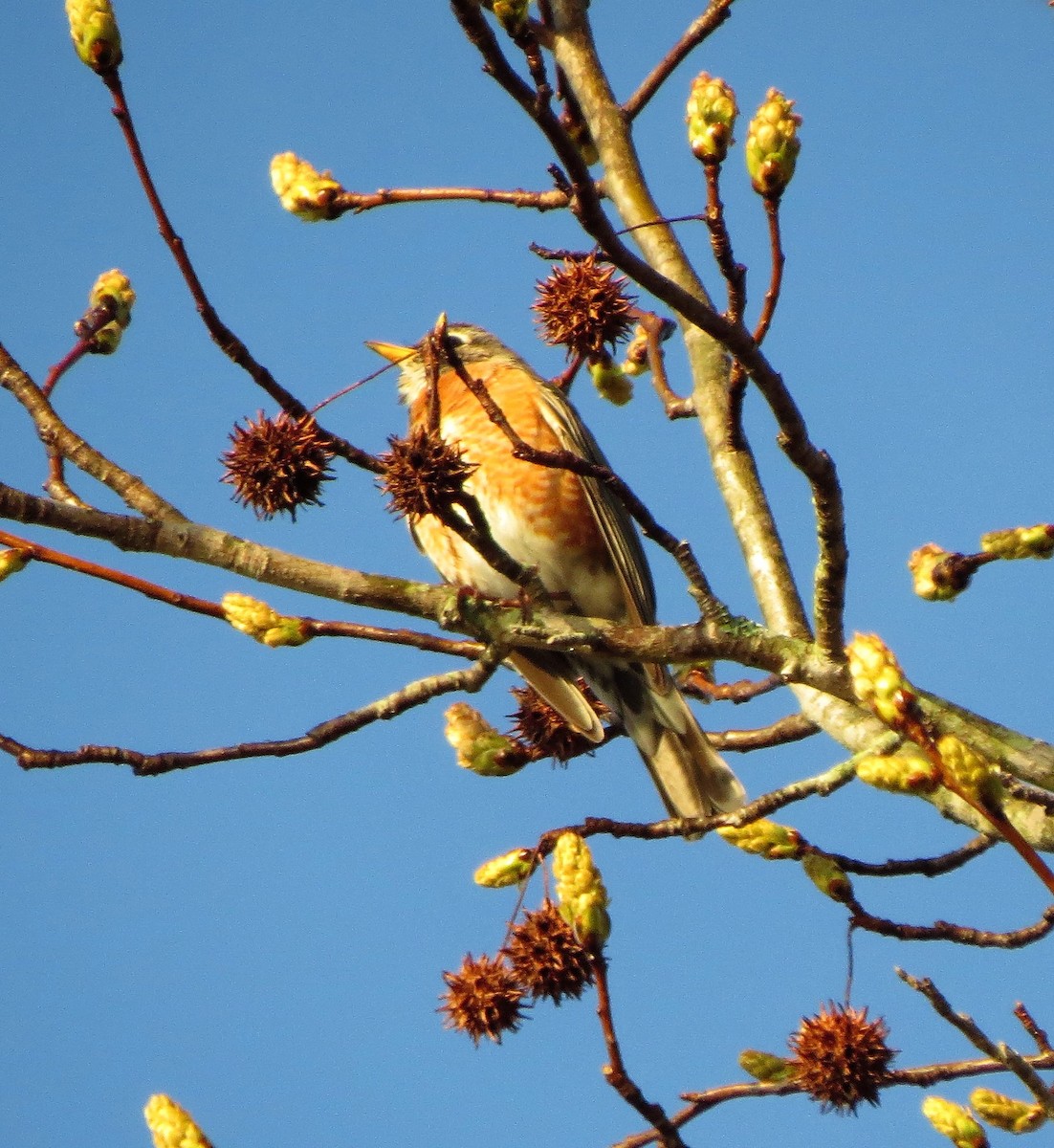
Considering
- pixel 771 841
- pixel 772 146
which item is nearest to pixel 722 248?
pixel 772 146

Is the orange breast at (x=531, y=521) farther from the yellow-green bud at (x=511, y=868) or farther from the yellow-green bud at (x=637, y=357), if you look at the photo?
the yellow-green bud at (x=511, y=868)

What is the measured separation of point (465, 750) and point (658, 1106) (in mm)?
1344

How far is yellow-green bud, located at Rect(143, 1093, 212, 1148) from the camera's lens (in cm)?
220

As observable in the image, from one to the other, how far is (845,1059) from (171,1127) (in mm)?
1196

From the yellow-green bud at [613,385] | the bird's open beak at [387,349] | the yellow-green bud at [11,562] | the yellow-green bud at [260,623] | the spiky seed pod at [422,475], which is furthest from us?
the bird's open beak at [387,349]

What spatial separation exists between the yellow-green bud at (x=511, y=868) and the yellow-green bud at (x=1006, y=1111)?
3.10ft

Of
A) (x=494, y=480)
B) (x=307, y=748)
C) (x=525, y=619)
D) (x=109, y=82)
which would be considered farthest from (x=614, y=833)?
(x=494, y=480)

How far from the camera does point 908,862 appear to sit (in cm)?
309

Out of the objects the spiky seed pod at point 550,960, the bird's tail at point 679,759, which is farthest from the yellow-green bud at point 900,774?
the bird's tail at point 679,759

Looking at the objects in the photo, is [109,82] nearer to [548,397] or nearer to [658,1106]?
[658,1106]

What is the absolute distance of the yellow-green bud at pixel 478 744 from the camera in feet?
11.4

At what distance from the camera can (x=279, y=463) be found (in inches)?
99.5

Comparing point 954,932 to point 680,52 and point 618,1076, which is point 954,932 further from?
point 680,52

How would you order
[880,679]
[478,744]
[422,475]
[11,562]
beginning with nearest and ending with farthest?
[880,679], [422,475], [11,562], [478,744]
